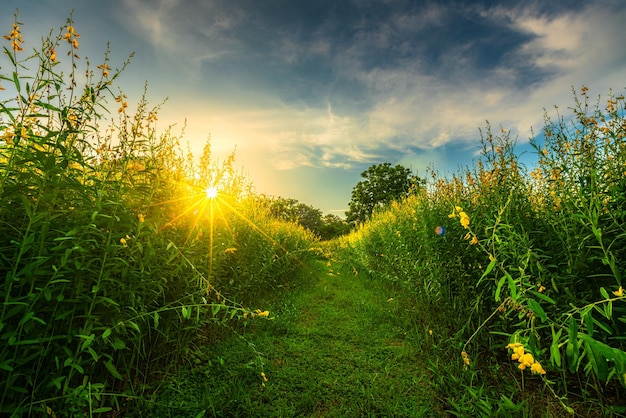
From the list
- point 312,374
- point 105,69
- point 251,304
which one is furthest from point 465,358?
point 105,69

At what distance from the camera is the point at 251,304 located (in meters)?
4.57

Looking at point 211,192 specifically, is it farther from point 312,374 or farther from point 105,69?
point 312,374

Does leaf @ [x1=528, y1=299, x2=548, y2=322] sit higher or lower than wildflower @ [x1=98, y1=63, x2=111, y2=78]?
lower

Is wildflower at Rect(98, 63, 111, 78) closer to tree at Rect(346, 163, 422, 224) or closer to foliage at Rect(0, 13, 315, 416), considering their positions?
foliage at Rect(0, 13, 315, 416)

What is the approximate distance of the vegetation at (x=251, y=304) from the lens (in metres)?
1.68

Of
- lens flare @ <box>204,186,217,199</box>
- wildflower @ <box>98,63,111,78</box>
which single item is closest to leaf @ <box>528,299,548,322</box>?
wildflower @ <box>98,63,111,78</box>

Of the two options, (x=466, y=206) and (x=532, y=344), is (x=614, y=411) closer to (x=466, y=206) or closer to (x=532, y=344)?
(x=532, y=344)

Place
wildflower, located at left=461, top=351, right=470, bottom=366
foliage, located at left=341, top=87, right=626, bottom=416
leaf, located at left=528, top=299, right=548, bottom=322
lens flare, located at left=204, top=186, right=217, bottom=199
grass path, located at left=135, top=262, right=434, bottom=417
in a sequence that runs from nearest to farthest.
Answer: leaf, located at left=528, top=299, right=548, bottom=322, foliage, located at left=341, top=87, right=626, bottom=416, grass path, located at left=135, top=262, right=434, bottom=417, wildflower, located at left=461, top=351, right=470, bottom=366, lens flare, located at left=204, top=186, right=217, bottom=199

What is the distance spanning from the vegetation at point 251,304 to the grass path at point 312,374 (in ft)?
0.06

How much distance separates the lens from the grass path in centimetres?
246

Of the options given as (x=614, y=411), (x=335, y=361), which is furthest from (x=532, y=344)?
(x=335, y=361)

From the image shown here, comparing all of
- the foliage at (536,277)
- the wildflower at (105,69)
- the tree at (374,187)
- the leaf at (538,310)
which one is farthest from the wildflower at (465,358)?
the tree at (374,187)

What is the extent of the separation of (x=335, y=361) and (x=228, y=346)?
1.20 m

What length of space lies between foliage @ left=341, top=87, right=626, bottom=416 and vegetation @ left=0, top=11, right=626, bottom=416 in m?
0.02
